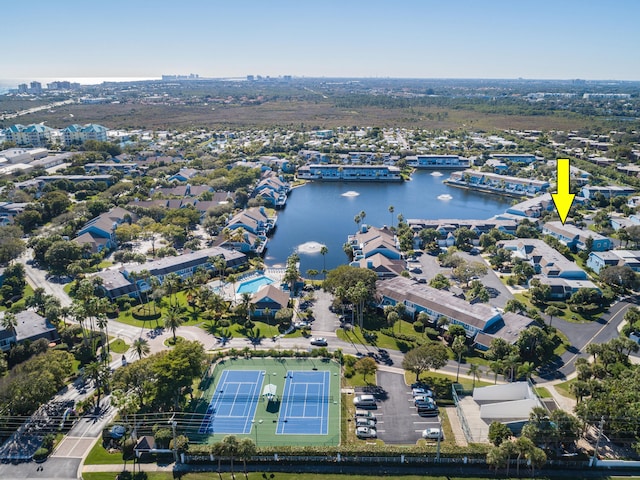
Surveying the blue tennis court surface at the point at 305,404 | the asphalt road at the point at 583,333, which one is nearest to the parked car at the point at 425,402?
the blue tennis court surface at the point at 305,404

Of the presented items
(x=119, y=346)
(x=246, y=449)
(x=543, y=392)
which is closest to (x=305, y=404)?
(x=246, y=449)

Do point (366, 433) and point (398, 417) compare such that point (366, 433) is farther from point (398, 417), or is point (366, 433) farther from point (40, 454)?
point (40, 454)

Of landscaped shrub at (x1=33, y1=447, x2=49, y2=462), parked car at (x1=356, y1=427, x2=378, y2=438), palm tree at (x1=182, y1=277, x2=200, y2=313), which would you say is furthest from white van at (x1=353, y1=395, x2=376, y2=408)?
palm tree at (x1=182, y1=277, x2=200, y2=313)

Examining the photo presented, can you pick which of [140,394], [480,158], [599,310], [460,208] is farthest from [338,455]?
[480,158]

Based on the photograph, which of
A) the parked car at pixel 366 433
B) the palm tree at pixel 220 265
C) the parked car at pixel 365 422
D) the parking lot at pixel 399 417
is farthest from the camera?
the palm tree at pixel 220 265

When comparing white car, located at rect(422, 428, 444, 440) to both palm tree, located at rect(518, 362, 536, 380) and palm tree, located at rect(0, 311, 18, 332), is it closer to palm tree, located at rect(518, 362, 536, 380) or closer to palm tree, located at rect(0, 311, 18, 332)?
palm tree, located at rect(518, 362, 536, 380)

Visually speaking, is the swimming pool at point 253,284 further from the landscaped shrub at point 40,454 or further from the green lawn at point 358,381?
the landscaped shrub at point 40,454
